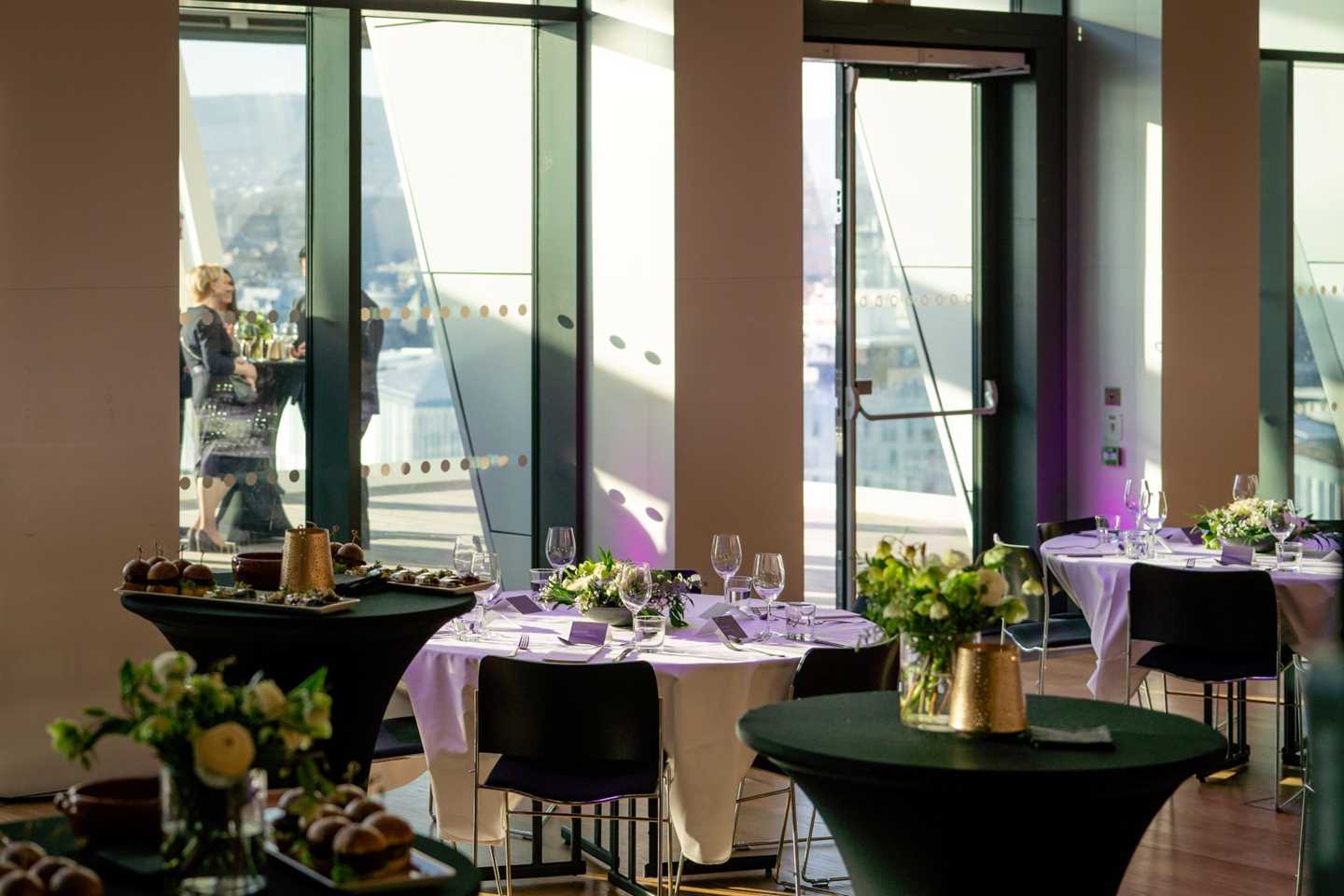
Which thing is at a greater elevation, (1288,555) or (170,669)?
(170,669)

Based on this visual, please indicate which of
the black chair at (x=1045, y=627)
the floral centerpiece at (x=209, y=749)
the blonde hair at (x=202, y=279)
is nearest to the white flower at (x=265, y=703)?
the floral centerpiece at (x=209, y=749)

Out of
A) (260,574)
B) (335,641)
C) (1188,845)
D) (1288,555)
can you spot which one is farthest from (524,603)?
(1288,555)

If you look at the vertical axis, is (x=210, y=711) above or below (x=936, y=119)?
below

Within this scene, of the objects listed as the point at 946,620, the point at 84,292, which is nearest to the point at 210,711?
the point at 946,620

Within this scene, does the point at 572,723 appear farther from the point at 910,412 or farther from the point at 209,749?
the point at 910,412

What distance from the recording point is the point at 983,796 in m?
2.72

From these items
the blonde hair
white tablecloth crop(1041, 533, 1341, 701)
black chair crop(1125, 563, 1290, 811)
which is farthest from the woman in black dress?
black chair crop(1125, 563, 1290, 811)

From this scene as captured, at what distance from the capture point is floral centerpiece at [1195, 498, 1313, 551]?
604 cm

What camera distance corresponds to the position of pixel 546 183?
7359mm

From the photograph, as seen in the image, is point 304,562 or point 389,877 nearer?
point 389,877

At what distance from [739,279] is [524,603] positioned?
2.36m

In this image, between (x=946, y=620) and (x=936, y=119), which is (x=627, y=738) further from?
(x=936, y=119)

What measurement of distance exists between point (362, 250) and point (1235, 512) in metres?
3.76

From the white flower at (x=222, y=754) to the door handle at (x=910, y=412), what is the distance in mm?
6282
